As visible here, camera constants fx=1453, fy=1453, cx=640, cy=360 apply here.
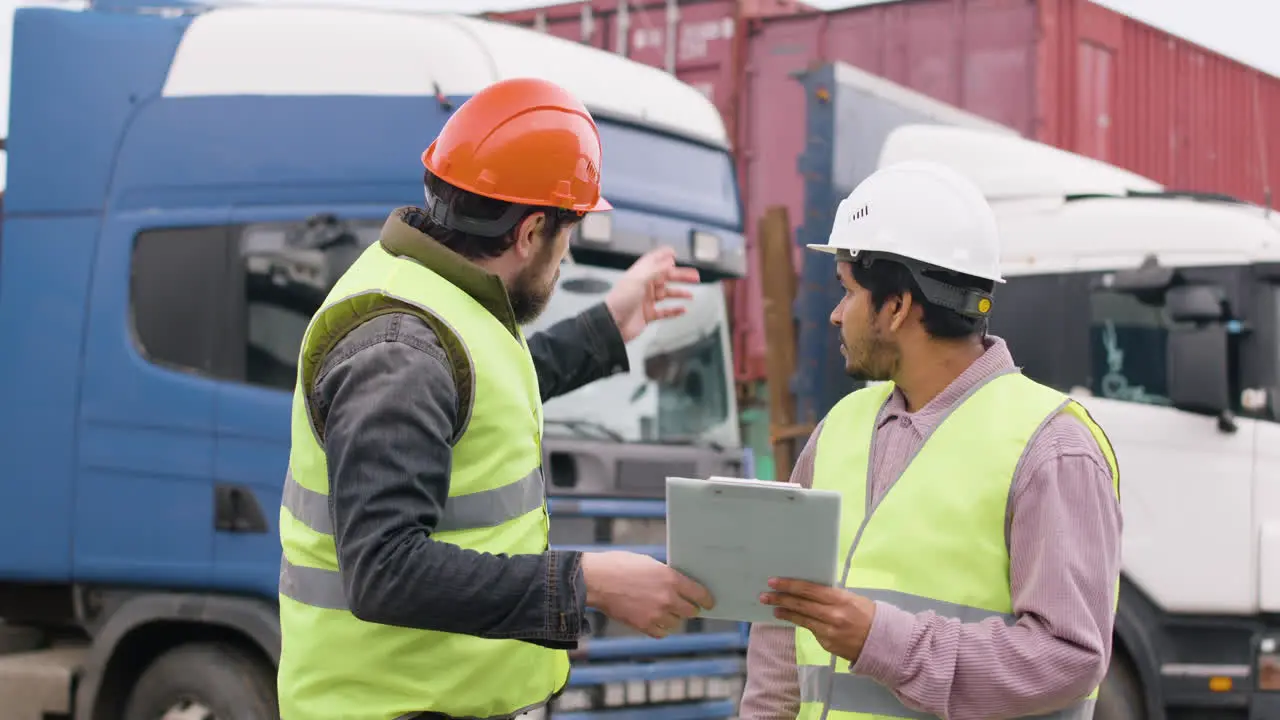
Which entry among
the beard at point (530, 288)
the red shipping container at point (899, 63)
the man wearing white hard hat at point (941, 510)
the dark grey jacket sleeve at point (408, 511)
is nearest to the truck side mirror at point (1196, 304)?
the red shipping container at point (899, 63)

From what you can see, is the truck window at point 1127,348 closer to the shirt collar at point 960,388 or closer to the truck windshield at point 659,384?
the truck windshield at point 659,384

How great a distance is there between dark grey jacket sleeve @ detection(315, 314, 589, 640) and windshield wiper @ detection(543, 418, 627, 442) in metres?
3.28

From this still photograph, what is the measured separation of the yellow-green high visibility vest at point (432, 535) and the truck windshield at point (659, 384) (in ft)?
9.77

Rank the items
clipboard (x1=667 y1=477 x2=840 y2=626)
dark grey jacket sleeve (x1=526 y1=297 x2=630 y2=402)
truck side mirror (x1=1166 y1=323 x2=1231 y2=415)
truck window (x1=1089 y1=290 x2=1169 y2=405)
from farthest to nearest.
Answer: truck window (x1=1089 y1=290 x2=1169 y2=405), truck side mirror (x1=1166 y1=323 x2=1231 y2=415), dark grey jacket sleeve (x1=526 y1=297 x2=630 y2=402), clipboard (x1=667 y1=477 x2=840 y2=626)

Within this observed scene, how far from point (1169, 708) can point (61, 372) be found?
4.49 meters

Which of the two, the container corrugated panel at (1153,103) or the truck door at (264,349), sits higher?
the container corrugated panel at (1153,103)

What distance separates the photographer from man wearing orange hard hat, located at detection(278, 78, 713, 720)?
6.88ft

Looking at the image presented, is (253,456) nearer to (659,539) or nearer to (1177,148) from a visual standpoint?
(659,539)

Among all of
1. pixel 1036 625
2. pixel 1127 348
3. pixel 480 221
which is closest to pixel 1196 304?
pixel 1127 348

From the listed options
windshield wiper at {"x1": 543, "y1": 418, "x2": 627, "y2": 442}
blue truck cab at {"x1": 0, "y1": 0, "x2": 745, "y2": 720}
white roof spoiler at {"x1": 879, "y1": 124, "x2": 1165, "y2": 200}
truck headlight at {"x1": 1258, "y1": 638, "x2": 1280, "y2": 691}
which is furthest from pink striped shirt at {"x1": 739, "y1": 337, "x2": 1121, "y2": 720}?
white roof spoiler at {"x1": 879, "y1": 124, "x2": 1165, "y2": 200}

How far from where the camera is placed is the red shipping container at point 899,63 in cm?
874

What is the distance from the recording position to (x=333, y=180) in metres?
5.27

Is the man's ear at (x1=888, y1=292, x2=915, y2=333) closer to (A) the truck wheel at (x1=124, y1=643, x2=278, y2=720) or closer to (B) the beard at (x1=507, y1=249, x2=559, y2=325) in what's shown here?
(B) the beard at (x1=507, y1=249, x2=559, y2=325)

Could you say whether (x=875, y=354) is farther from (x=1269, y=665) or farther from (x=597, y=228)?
(x=1269, y=665)
